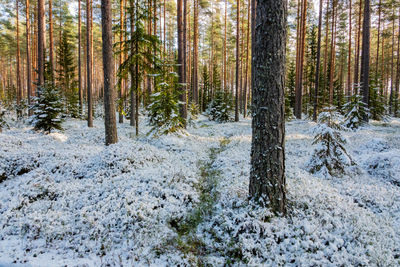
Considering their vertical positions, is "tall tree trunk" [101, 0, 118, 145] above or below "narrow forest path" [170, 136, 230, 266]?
above

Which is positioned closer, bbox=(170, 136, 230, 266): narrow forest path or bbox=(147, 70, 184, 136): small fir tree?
bbox=(170, 136, 230, 266): narrow forest path

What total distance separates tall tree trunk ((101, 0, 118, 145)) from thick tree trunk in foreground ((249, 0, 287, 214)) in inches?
279

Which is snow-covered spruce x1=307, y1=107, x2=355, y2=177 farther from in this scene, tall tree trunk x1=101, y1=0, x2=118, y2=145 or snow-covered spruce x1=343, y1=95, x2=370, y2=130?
snow-covered spruce x1=343, y1=95, x2=370, y2=130

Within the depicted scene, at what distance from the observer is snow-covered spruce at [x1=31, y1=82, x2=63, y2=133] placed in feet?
40.6

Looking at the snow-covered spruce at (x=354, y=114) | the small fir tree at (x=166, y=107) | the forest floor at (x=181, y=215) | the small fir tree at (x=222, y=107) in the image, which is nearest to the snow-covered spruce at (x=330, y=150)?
the forest floor at (x=181, y=215)

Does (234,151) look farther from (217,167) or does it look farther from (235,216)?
(235,216)

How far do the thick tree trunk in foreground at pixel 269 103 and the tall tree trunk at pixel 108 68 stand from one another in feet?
23.3

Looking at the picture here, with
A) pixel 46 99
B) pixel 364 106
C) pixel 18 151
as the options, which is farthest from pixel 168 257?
pixel 364 106

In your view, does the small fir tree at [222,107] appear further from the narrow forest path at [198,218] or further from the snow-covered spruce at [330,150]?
the snow-covered spruce at [330,150]

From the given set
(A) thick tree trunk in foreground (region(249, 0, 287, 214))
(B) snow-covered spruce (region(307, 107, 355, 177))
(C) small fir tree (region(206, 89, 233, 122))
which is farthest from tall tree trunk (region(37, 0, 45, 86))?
(B) snow-covered spruce (region(307, 107, 355, 177))

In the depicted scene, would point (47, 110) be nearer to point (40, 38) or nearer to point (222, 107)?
point (40, 38)

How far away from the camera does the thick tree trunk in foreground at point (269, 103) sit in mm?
4223

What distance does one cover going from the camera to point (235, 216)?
4.48 metres

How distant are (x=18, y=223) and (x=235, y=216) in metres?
4.86
